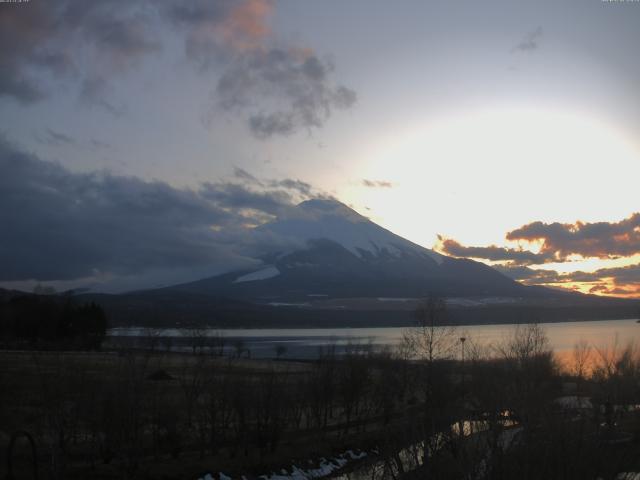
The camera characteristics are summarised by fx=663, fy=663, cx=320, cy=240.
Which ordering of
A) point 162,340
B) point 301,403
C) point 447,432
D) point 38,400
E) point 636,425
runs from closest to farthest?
point 447,432 → point 636,425 → point 38,400 → point 301,403 → point 162,340

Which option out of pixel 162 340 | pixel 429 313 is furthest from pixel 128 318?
pixel 429 313

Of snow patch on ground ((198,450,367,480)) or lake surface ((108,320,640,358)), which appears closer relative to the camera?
snow patch on ground ((198,450,367,480))

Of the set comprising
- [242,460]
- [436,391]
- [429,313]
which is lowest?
[242,460]

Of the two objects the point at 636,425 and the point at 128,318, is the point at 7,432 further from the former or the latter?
the point at 128,318

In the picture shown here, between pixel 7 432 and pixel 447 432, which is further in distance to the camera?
pixel 7 432

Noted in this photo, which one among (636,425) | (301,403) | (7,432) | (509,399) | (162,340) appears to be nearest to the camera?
(509,399)

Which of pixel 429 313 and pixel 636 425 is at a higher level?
pixel 429 313

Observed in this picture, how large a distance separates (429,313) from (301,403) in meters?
15.9

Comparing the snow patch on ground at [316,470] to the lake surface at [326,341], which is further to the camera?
the lake surface at [326,341]

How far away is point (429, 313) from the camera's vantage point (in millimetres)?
48094

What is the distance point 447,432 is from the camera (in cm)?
1658

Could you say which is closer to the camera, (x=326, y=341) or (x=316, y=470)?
(x=316, y=470)

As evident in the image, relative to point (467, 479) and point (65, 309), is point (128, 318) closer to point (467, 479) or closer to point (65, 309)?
point (65, 309)

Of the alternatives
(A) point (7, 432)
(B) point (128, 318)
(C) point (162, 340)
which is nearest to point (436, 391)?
(A) point (7, 432)
